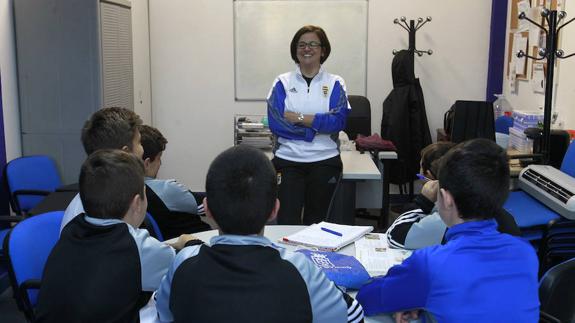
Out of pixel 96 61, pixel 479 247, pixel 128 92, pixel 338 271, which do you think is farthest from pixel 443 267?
pixel 128 92

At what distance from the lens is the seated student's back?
63.2 inches

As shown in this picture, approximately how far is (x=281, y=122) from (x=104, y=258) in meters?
1.95

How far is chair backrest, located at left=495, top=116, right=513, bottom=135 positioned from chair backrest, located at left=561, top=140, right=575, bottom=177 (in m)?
1.29

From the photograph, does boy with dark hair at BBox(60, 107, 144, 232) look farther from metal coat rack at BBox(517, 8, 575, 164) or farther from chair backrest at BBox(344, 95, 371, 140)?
chair backrest at BBox(344, 95, 371, 140)

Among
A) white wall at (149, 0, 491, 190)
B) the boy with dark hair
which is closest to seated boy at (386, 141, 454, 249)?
the boy with dark hair

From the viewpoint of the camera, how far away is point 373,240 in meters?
2.27

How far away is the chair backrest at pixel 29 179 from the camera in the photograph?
3.74 meters

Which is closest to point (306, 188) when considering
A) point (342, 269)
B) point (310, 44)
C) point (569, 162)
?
point (310, 44)

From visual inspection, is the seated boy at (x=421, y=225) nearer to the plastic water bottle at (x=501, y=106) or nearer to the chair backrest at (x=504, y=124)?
the chair backrest at (x=504, y=124)

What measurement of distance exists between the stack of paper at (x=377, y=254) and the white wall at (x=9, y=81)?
2845 mm

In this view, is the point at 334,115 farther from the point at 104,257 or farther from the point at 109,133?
the point at 104,257

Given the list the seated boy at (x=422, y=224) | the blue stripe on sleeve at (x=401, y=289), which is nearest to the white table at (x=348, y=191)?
the seated boy at (x=422, y=224)

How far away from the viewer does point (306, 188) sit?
3.43 meters

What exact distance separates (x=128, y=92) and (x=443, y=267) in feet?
13.0
